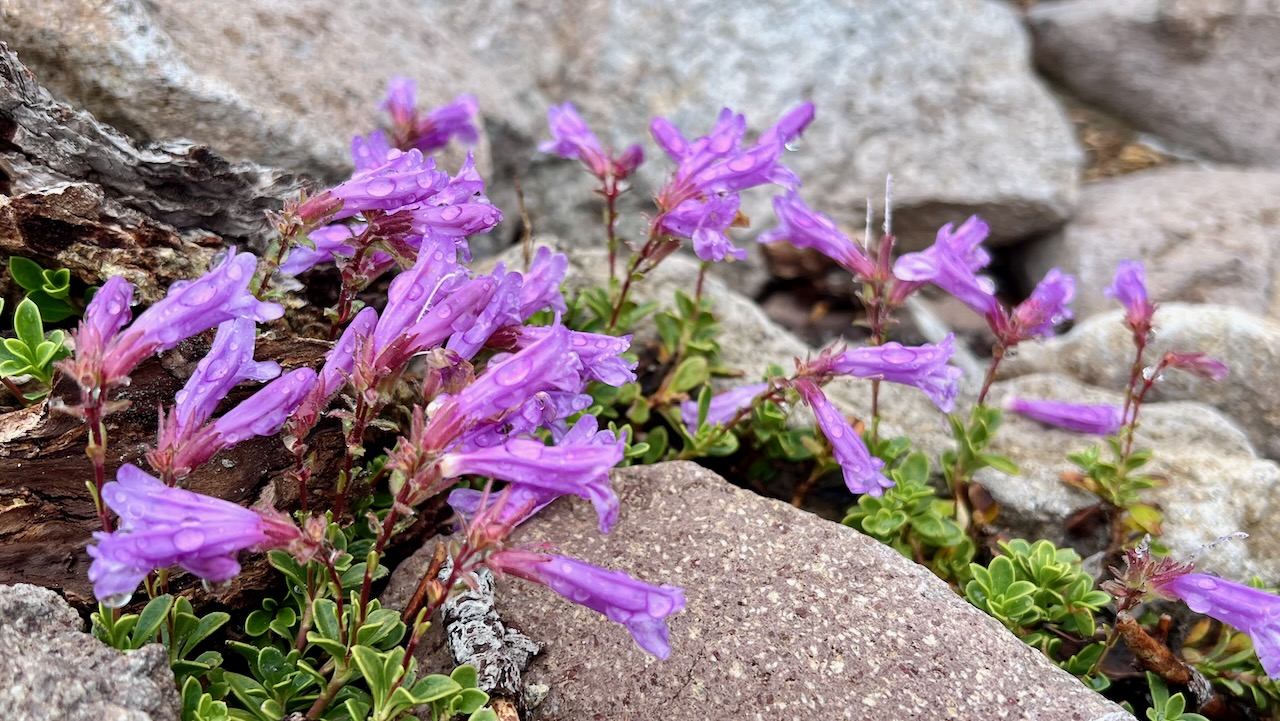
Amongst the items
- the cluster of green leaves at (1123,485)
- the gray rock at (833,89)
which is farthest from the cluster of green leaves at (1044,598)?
the gray rock at (833,89)

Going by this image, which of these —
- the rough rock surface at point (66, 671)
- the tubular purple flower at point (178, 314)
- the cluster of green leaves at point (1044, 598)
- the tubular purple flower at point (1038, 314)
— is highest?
the tubular purple flower at point (178, 314)

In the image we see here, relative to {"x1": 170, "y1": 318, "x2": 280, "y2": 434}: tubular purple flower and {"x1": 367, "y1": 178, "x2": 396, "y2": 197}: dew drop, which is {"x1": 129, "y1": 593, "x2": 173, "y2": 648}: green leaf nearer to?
{"x1": 170, "y1": 318, "x2": 280, "y2": 434}: tubular purple flower

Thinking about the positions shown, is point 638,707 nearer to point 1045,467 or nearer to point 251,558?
point 251,558

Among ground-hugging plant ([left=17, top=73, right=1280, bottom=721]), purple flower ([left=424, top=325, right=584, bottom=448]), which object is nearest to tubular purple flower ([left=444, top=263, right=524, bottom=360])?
ground-hugging plant ([left=17, top=73, right=1280, bottom=721])

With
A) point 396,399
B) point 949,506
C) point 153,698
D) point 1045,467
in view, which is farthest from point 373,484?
point 1045,467

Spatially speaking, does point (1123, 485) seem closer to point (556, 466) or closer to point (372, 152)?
point (556, 466)

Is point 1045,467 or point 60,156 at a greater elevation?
point 60,156

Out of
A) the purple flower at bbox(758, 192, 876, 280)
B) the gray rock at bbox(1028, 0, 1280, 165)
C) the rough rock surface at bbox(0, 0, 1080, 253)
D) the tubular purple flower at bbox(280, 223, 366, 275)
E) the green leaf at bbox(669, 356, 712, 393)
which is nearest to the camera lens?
the tubular purple flower at bbox(280, 223, 366, 275)

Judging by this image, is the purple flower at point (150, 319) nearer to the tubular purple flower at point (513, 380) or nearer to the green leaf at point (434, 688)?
the tubular purple flower at point (513, 380)
